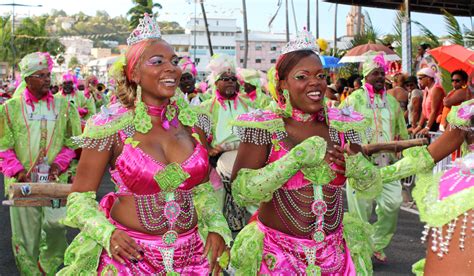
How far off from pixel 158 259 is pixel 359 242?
4.01ft

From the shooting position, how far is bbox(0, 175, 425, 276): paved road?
743cm

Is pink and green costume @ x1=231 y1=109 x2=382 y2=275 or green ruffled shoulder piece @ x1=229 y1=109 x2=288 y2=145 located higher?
green ruffled shoulder piece @ x1=229 y1=109 x2=288 y2=145

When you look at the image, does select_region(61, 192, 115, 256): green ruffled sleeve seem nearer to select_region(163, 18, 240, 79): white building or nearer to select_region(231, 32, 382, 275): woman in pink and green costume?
select_region(231, 32, 382, 275): woman in pink and green costume

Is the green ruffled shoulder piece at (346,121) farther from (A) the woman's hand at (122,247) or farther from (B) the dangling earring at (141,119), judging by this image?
(A) the woman's hand at (122,247)

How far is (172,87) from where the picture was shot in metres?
3.78

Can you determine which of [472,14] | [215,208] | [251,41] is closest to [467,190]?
[215,208]

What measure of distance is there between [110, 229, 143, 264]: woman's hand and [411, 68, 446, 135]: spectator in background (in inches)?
328

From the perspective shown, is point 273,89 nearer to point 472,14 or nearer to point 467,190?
point 467,190

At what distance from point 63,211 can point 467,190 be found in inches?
204

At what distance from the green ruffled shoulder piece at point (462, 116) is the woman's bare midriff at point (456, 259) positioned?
2443mm

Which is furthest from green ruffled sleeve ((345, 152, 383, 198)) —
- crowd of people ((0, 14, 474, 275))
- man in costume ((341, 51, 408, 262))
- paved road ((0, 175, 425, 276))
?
man in costume ((341, 51, 408, 262))

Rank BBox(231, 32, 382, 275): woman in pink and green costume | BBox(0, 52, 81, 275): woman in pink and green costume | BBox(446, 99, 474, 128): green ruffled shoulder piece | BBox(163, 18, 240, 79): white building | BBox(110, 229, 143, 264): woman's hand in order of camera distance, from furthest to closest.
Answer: BBox(163, 18, 240, 79): white building → BBox(0, 52, 81, 275): woman in pink and green costume → BBox(446, 99, 474, 128): green ruffled shoulder piece → BBox(231, 32, 382, 275): woman in pink and green costume → BBox(110, 229, 143, 264): woman's hand

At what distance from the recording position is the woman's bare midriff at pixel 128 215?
3.67 m

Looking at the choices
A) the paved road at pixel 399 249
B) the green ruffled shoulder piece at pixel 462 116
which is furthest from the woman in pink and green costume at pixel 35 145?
the green ruffled shoulder piece at pixel 462 116
